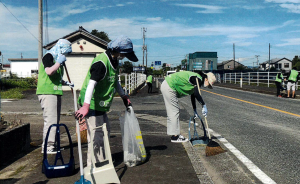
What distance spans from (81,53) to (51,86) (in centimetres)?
2103

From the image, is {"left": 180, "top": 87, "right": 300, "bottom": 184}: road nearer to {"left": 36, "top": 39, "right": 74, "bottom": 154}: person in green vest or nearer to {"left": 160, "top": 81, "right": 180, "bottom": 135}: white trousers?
{"left": 160, "top": 81, "right": 180, "bottom": 135}: white trousers

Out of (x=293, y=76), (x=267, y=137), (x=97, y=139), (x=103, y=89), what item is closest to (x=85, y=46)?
(x=293, y=76)

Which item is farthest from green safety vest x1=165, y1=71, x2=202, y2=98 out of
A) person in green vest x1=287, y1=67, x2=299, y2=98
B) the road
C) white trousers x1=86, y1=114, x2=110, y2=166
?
person in green vest x1=287, y1=67, x2=299, y2=98

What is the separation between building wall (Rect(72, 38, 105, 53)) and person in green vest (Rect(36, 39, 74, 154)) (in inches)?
823

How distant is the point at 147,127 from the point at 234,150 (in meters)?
2.81

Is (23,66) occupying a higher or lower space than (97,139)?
higher

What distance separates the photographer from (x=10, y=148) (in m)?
4.65

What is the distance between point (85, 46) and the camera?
2528 cm

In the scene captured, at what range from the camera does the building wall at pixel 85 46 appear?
25.2 m

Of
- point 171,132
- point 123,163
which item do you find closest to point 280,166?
point 171,132

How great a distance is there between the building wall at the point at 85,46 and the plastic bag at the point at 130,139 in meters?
21.5

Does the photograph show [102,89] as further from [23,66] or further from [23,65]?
[23,65]

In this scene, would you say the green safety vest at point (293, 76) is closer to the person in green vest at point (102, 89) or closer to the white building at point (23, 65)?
the person in green vest at point (102, 89)

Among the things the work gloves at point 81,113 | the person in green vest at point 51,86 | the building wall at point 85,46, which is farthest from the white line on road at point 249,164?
the building wall at point 85,46
